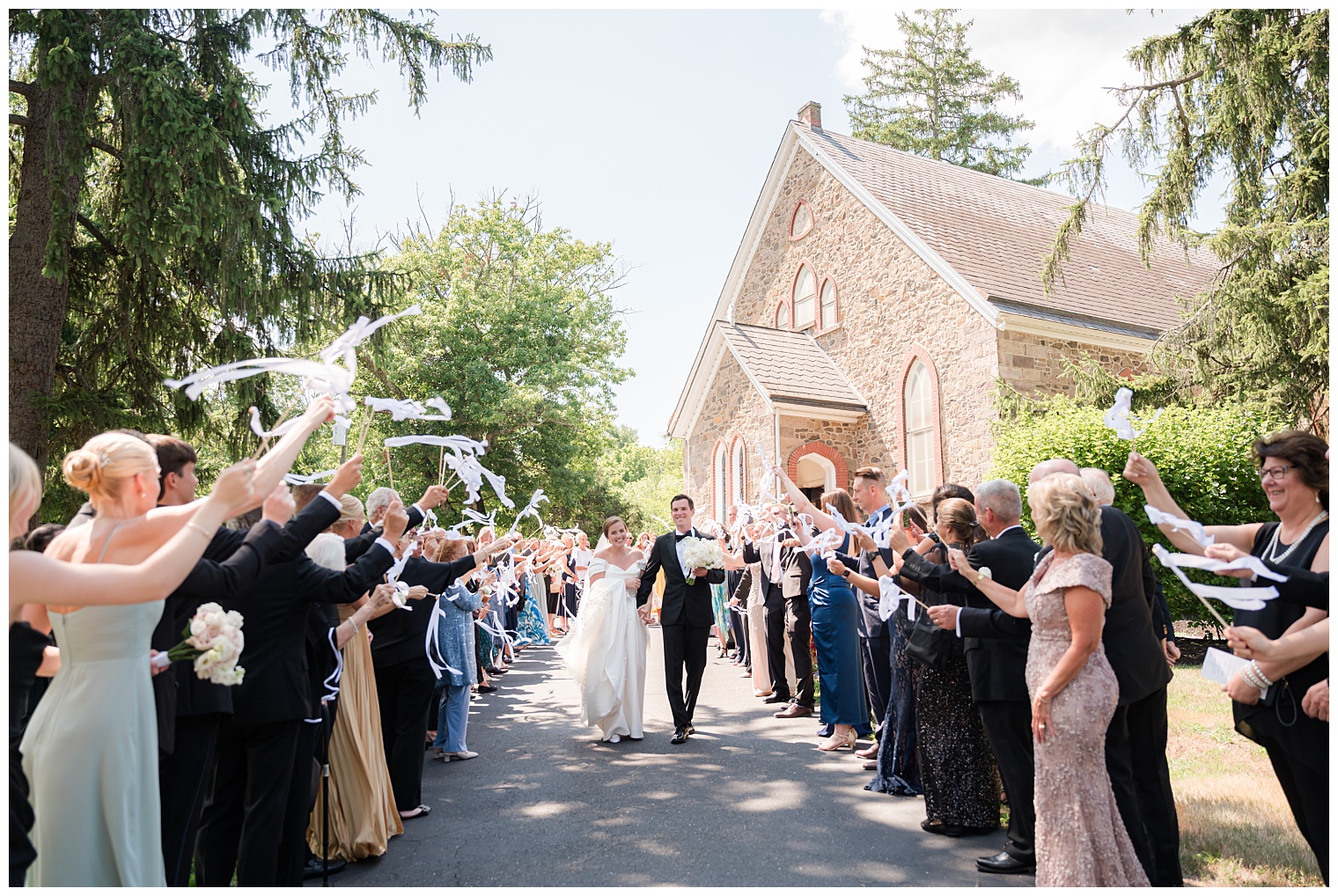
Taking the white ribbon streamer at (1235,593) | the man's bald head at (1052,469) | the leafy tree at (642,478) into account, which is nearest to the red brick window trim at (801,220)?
the leafy tree at (642,478)

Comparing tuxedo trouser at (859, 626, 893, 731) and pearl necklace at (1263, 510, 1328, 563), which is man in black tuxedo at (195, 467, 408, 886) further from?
tuxedo trouser at (859, 626, 893, 731)

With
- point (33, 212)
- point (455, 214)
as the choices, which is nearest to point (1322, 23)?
point (33, 212)

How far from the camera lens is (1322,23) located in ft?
30.5

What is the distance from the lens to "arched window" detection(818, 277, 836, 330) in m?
21.4

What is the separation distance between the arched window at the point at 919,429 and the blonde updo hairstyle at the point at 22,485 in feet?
56.0

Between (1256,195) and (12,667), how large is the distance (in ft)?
42.6

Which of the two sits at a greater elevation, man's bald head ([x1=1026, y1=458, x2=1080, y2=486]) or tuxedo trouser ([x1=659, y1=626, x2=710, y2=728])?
man's bald head ([x1=1026, y1=458, x2=1080, y2=486])

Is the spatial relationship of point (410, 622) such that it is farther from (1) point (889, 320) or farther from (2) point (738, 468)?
(1) point (889, 320)

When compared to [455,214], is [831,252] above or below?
Answer: below

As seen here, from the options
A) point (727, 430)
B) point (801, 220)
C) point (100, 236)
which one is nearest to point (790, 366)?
point (727, 430)

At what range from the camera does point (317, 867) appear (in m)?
4.66

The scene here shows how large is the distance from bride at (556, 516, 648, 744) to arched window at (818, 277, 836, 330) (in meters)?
14.5

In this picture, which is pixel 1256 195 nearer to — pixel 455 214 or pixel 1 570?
pixel 1 570

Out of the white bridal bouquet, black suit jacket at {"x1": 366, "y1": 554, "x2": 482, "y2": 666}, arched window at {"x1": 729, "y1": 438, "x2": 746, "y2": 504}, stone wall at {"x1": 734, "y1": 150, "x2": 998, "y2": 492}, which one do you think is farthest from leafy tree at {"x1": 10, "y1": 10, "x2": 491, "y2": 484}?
stone wall at {"x1": 734, "y1": 150, "x2": 998, "y2": 492}
